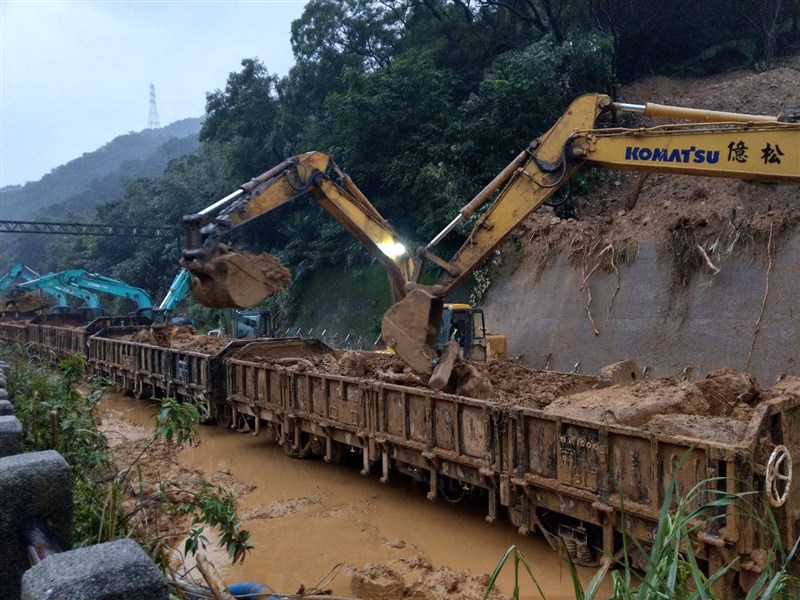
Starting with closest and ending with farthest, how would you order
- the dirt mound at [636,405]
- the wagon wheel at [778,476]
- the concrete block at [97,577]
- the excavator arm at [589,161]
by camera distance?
the concrete block at [97,577], the wagon wheel at [778,476], the dirt mound at [636,405], the excavator arm at [589,161]

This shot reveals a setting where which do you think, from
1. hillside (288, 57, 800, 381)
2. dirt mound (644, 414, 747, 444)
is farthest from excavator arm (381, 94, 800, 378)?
hillside (288, 57, 800, 381)

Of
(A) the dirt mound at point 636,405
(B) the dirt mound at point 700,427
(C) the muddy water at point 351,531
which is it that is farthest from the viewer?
(C) the muddy water at point 351,531

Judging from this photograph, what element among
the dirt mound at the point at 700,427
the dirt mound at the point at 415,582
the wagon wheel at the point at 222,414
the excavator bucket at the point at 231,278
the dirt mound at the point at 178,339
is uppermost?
the excavator bucket at the point at 231,278

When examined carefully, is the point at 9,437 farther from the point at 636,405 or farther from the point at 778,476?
the point at 636,405

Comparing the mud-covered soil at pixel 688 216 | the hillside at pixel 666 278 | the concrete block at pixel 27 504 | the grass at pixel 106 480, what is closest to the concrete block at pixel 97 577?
the concrete block at pixel 27 504

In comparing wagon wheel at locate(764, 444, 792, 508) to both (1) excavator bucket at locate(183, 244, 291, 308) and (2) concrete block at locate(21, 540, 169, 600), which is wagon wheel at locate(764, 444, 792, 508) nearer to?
(2) concrete block at locate(21, 540, 169, 600)

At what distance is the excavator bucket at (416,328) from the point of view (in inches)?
281

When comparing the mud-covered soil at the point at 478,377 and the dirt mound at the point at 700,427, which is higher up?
the dirt mound at the point at 700,427

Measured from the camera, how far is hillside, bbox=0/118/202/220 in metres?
81.6

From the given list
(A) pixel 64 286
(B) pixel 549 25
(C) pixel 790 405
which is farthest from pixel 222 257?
(A) pixel 64 286

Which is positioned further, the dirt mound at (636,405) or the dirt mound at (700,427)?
the dirt mound at (636,405)

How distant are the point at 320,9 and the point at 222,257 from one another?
74.2 feet

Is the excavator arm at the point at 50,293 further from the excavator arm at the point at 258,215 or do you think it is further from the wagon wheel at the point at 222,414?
the excavator arm at the point at 258,215

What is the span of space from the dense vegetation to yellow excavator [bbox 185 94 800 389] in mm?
10530
